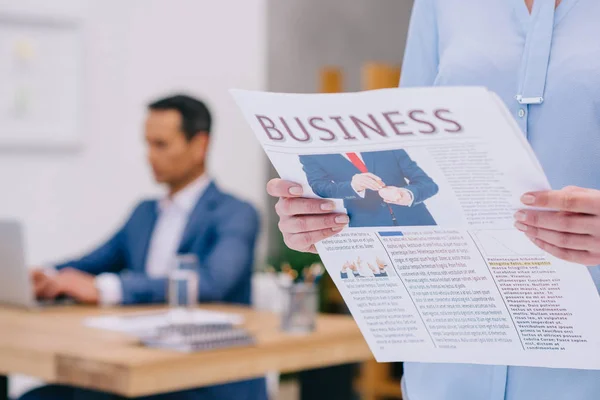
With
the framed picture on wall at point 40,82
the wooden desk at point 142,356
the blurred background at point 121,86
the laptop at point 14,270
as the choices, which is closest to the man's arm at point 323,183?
the wooden desk at point 142,356

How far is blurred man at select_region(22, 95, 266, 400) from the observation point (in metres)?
3.46

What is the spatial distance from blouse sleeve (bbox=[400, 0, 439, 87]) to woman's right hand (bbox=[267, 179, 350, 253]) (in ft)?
1.06

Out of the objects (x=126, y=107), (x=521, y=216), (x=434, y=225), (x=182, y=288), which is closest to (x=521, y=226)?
(x=521, y=216)

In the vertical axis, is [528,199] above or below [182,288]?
above

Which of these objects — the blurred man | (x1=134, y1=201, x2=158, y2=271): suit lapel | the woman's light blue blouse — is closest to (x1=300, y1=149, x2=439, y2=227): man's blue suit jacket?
the woman's light blue blouse

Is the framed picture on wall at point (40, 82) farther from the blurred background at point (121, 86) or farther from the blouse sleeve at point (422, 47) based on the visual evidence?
the blouse sleeve at point (422, 47)

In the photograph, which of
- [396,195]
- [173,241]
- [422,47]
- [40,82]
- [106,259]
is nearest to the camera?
[396,195]

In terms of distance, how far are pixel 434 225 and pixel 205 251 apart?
8.55ft

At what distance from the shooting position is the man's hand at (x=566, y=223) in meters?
1.01

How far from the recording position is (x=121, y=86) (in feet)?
17.3

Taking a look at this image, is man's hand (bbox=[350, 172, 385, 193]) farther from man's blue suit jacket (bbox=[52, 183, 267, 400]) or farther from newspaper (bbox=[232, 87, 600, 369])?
man's blue suit jacket (bbox=[52, 183, 267, 400])

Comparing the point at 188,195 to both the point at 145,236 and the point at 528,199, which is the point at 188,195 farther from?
the point at 528,199

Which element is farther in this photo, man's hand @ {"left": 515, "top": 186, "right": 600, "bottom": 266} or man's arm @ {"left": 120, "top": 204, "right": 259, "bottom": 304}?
man's arm @ {"left": 120, "top": 204, "right": 259, "bottom": 304}

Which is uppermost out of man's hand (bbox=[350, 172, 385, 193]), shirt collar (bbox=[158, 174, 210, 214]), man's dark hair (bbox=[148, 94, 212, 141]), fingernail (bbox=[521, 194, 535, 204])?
fingernail (bbox=[521, 194, 535, 204])
